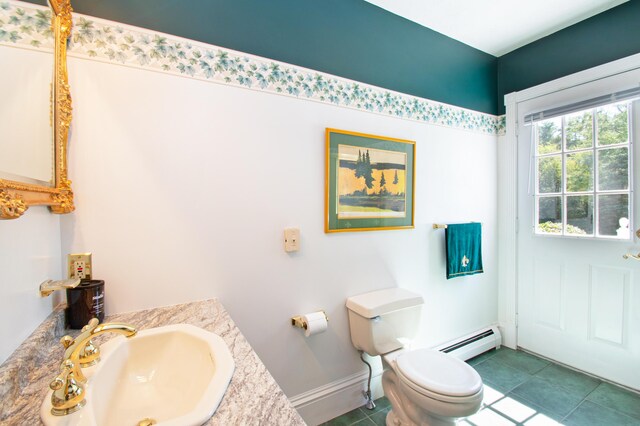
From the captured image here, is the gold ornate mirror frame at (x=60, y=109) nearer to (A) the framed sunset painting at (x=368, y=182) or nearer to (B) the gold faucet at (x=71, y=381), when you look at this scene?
(B) the gold faucet at (x=71, y=381)

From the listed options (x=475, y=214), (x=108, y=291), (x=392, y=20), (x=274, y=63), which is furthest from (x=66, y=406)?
(x=475, y=214)

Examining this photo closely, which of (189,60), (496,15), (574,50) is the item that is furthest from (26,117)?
(574,50)

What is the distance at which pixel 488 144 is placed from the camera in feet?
7.51

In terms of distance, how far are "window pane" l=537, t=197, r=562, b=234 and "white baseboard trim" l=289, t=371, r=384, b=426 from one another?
5.57 feet

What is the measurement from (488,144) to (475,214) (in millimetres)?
618

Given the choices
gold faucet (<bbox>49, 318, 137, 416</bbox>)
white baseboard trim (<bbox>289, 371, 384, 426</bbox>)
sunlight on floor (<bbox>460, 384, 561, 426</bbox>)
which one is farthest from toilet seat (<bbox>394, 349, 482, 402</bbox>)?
gold faucet (<bbox>49, 318, 137, 416</bbox>)

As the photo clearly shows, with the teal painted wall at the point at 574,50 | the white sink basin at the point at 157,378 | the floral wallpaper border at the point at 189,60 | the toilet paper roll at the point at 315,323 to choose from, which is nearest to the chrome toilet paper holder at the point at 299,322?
the toilet paper roll at the point at 315,323

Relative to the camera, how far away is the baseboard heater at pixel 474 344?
2.07 meters

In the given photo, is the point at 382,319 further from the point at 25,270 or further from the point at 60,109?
the point at 60,109

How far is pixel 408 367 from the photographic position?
4.34ft

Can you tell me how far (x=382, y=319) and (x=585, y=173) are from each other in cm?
178

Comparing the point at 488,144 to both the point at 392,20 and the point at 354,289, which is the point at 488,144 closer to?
the point at 392,20

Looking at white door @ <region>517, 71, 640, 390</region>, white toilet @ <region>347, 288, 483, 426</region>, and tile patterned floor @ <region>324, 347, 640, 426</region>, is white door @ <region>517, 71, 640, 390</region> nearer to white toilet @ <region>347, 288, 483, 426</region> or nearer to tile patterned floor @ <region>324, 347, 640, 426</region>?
tile patterned floor @ <region>324, 347, 640, 426</region>

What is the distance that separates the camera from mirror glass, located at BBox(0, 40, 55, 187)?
0.66m
